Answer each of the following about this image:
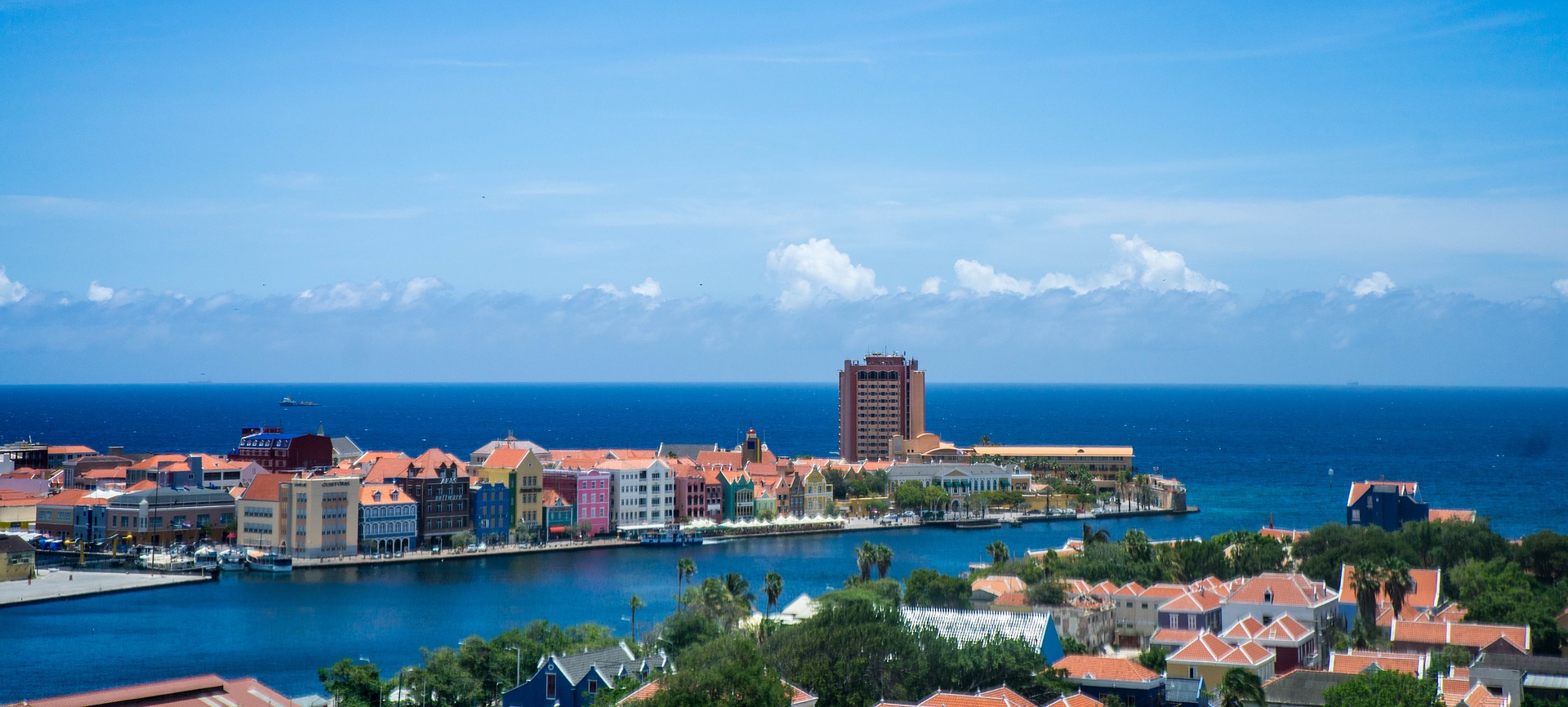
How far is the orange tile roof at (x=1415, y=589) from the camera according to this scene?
46000 millimetres

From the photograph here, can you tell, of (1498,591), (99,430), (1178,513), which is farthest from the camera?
(99,430)

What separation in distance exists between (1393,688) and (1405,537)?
27.9 m

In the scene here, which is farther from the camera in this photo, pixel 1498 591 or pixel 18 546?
pixel 18 546

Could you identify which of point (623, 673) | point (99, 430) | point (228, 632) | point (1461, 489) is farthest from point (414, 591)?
point (99, 430)

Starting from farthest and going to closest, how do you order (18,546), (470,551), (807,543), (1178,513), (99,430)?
(99,430) < (1178,513) < (807,543) < (470,551) < (18,546)

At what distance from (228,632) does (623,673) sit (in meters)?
25.0

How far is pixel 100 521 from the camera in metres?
78.2

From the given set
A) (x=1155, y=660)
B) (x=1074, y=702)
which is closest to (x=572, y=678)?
(x=1074, y=702)

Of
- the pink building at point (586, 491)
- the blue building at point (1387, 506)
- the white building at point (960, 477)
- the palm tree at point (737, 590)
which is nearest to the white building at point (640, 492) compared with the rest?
the pink building at point (586, 491)

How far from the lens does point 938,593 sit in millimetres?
45750

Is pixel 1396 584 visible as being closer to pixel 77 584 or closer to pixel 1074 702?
pixel 1074 702

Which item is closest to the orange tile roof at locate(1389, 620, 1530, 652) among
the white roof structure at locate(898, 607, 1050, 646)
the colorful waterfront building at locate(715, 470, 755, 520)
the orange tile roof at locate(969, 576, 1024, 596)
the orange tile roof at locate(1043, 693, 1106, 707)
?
the white roof structure at locate(898, 607, 1050, 646)

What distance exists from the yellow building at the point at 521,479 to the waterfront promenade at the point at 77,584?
19433 mm

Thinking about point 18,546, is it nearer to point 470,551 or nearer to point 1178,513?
point 470,551
